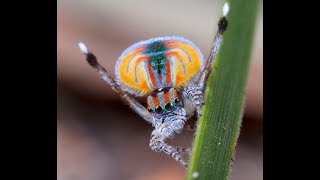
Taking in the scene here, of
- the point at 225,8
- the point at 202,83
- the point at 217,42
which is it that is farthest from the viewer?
the point at 202,83

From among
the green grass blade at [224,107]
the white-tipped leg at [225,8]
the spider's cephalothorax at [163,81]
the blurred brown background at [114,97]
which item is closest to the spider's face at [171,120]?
the spider's cephalothorax at [163,81]

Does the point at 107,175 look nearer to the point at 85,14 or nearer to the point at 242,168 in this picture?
the point at 242,168

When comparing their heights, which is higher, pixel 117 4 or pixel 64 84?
pixel 117 4

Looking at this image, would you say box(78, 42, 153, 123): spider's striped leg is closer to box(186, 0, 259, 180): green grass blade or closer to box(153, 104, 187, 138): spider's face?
box(153, 104, 187, 138): spider's face

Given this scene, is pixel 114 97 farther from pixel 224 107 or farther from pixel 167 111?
pixel 224 107

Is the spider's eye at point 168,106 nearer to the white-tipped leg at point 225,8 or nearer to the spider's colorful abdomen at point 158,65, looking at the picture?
the spider's colorful abdomen at point 158,65

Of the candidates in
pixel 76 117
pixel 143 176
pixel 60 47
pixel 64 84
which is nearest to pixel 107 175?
pixel 143 176

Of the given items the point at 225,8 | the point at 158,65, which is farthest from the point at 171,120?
the point at 225,8
